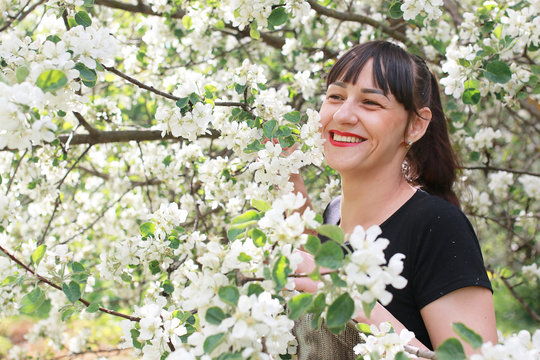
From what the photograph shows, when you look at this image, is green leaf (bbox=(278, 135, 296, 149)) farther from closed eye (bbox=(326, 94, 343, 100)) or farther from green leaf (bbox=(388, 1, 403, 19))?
green leaf (bbox=(388, 1, 403, 19))

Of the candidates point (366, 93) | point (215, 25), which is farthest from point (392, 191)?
point (215, 25)

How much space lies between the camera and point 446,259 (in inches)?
61.4

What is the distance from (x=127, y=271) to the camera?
2045 mm

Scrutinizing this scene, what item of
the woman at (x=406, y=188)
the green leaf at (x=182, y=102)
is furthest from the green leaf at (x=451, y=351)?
the green leaf at (x=182, y=102)

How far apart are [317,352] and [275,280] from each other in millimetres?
719

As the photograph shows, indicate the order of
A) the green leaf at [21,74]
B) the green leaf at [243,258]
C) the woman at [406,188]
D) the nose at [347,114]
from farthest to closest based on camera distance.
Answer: the nose at [347,114] < the woman at [406,188] < the green leaf at [21,74] < the green leaf at [243,258]

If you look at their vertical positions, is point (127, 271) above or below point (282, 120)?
below

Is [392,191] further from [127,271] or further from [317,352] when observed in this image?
[127,271]

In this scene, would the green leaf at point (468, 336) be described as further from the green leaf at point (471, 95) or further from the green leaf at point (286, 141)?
the green leaf at point (471, 95)

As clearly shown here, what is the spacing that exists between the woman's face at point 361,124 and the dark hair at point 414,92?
30 mm

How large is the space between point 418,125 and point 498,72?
444mm

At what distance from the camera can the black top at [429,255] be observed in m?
1.54

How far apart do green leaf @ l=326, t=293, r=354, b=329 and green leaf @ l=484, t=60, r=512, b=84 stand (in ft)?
4.66

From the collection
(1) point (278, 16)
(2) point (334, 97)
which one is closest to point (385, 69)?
(2) point (334, 97)
